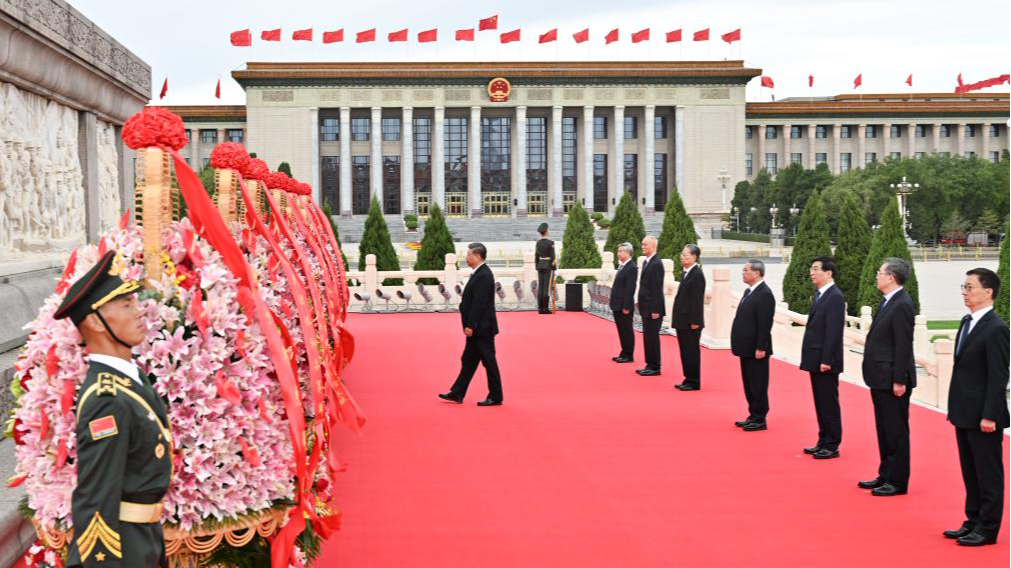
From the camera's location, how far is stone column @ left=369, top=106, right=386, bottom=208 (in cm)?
6384

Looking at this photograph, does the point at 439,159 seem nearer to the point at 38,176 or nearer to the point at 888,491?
the point at 38,176

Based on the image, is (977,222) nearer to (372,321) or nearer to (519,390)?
(372,321)

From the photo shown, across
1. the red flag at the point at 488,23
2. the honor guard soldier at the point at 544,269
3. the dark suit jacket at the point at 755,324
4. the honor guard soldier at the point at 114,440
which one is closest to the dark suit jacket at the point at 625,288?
the dark suit jacket at the point at 755,324

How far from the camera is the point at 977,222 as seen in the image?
4994 centimetres

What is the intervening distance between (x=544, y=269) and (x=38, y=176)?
13.1 m

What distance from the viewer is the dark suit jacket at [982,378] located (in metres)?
5.45

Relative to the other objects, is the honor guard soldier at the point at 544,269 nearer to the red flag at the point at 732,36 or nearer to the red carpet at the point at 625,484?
the red carpet at the point at 625,484

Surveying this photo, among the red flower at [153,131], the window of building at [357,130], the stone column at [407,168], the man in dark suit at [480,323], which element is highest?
the window of building at [357,130]

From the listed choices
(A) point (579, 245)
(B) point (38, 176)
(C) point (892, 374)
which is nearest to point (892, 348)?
(C) point (892, 374)

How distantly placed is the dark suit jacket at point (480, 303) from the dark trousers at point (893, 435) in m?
3.88

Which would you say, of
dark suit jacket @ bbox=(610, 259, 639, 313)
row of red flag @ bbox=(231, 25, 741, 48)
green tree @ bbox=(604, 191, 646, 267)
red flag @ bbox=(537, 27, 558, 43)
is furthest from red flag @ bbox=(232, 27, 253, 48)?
dark suit jacket @ bbox=(610, 259, 639, 313)

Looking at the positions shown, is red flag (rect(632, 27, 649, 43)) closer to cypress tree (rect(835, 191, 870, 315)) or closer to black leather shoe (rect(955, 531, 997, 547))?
cypress tree (rect(835, 191, 870, 315))

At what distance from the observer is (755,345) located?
28.0 ft

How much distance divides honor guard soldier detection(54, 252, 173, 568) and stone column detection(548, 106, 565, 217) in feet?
205
